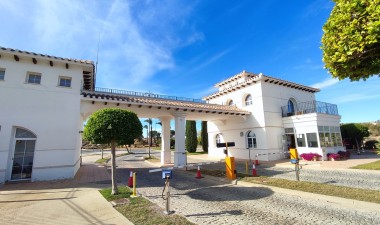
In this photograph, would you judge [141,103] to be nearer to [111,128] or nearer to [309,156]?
[111,128]

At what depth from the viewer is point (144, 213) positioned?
19.3 feet

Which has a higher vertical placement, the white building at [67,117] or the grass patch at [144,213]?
the white building at [67,117]

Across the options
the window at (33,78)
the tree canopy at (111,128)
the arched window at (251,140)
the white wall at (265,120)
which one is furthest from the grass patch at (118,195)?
the arched window at (251,140)

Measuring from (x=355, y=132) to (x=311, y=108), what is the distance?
1017 cm

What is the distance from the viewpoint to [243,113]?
20484 millimetres

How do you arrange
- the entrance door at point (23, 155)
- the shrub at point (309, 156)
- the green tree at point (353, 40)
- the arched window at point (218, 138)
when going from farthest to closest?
the arched window at point (218, 138), the shrub at point (309, 156), the entrance door at point (23, 155), the green tree at point (353, 40)

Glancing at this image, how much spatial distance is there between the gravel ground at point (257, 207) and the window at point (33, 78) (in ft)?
31.7

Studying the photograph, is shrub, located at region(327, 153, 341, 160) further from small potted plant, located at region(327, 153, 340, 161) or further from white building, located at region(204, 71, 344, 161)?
white building, located at region(204, 71, 344, 161)

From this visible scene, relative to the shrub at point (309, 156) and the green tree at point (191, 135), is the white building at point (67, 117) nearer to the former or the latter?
the shrub at point (309, 156)

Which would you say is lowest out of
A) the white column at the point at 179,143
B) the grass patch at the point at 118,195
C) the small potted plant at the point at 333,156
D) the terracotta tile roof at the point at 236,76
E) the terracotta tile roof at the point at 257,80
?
the grass patch at the point at 118,195

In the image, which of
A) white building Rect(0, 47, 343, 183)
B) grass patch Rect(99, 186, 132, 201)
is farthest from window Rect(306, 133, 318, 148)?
grass patch Rect(99, 186, 132, 201)

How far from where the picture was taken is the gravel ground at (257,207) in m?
5.20

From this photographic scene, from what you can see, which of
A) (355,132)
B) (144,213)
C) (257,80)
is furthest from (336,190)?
→ (355,132)

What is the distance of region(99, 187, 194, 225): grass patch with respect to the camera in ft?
17.1
